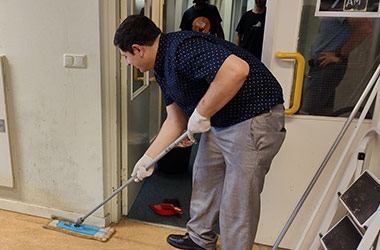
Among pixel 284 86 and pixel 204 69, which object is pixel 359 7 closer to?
pixel 284 86

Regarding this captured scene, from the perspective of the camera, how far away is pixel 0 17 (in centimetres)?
194

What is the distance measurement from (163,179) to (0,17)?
5.31 feet

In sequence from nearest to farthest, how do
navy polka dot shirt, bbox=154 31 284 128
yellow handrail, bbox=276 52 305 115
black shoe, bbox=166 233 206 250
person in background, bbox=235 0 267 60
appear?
navy polka dot shirt, bbox=154 31 284 128
yellow handrail, bbox=276 52 305 115
black shoe, bbox=166 233 206 250
person in background, bbox=235 0 267 60

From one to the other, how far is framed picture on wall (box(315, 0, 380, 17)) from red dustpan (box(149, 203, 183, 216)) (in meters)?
1.49

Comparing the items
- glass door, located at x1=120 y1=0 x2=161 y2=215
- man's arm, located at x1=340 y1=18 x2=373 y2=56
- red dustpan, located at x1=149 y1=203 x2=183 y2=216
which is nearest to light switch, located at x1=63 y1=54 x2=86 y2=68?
glass door, located at x1=120 y1=0 x2=161 y2=215

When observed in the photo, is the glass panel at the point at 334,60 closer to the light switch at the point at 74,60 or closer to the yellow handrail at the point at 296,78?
the yellow handrail at the point at 296,78

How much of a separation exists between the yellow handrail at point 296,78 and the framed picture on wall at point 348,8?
0.22 meters

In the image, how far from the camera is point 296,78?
5.70 feet

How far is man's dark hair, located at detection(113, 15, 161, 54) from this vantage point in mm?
1360

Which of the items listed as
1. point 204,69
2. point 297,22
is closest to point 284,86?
point 297,22

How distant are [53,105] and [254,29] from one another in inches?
69.2

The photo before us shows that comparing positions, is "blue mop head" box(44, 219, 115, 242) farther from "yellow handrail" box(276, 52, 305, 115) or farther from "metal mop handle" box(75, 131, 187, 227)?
"yellow handrail" box(276, 52, 305, 115)

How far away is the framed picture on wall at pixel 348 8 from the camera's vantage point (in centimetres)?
158

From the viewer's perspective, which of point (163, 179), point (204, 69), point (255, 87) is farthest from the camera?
point (163, 179)
